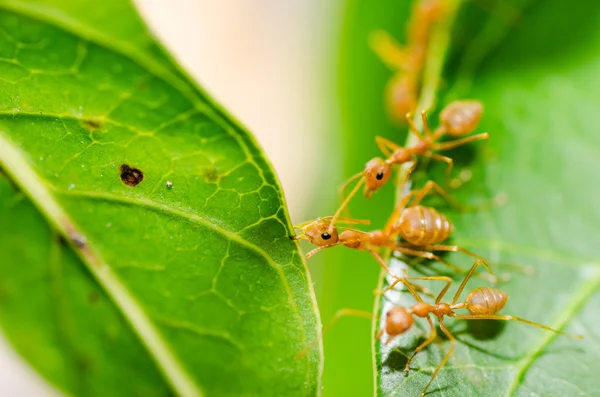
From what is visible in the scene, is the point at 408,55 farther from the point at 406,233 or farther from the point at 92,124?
the point at 92,124

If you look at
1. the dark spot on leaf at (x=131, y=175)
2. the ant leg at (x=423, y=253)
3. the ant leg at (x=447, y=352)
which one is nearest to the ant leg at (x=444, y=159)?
the ant leg at (x=423, y=253)

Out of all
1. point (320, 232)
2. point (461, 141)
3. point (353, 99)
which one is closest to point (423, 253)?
point (320, 232)

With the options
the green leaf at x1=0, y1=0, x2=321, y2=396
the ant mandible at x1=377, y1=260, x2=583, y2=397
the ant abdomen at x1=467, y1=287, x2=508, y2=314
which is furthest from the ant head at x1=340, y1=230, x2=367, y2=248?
the green leaf at x1=0, y1=0, x2=321, y2=396

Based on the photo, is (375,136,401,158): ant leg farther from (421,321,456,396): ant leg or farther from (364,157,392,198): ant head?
(421,321,456,396): ant leg

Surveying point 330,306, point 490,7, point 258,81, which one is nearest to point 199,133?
point 330,306

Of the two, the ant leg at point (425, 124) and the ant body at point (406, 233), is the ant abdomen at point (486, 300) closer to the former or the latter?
the ant body at point (406, 233)
